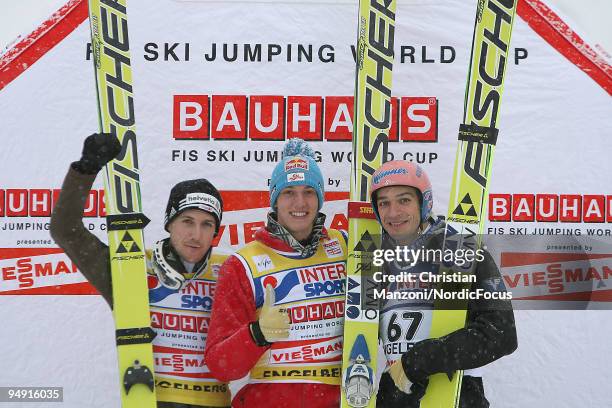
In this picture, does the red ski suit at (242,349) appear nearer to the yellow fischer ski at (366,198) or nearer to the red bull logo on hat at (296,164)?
the yellow fischer ski at (366,198)

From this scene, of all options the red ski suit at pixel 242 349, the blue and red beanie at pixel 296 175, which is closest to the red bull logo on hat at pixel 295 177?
the blue and red beanie at pixel 296 175

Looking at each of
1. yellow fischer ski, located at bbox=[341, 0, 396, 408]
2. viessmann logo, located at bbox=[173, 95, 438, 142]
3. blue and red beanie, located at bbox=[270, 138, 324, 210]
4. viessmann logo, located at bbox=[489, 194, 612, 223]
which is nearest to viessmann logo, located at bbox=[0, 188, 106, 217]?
viessmann logo, located at bbox=[173, 95, 438, 142]

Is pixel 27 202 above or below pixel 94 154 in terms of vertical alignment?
below

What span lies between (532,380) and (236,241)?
66.9 inches

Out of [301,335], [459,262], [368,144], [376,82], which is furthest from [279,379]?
[376,82]

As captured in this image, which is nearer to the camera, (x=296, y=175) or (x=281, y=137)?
(x=296, y=175)

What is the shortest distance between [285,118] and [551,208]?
4.79 feet

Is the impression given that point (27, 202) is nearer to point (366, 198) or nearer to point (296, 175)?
point (296, 175)

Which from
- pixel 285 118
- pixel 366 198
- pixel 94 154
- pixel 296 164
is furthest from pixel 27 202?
pixel 366 198

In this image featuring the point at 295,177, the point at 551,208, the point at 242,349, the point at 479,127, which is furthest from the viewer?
the point at 551,208

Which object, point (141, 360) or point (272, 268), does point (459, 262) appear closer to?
point (272, 268)

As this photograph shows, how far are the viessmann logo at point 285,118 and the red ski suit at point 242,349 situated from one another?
3.45 feet

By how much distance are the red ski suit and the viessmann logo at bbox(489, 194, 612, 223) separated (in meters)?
1.44

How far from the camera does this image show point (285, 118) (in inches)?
153
